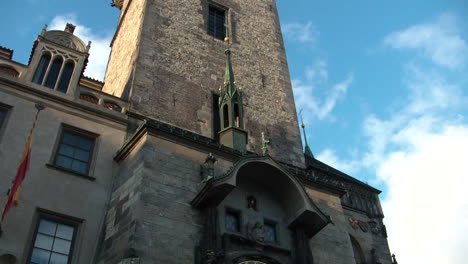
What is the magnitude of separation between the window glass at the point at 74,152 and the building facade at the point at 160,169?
29mm

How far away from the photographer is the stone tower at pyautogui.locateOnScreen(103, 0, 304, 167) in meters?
14.9

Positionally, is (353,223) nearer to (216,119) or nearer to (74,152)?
(216,119)

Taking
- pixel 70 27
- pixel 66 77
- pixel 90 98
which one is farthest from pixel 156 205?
pixel 70 27

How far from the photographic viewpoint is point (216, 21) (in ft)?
63.5

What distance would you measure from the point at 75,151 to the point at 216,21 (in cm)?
910

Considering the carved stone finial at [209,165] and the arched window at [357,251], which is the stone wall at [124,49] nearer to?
the carved stone finial at [209,165]

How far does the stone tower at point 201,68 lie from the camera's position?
49.0 feet

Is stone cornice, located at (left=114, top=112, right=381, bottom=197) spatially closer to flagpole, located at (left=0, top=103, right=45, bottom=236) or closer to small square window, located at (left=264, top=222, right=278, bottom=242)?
small square window, located at (left=264, top=222, right=278, bottom=242)

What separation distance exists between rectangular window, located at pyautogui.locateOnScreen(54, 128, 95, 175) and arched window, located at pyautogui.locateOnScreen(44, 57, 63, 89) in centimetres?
157

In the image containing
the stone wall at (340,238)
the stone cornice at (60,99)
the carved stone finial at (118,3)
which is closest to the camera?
the stone cornice at (60,99)

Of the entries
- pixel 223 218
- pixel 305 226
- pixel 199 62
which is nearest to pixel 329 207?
pixel 305 226

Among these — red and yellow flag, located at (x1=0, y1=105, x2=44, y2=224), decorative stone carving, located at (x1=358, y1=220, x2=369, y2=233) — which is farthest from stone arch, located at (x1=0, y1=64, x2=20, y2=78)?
decorative stone carving, located at (x1=358, y1=220, x2=369, y2=233)

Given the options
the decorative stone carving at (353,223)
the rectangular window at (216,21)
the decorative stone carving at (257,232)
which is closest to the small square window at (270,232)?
the decorative stone carving at (257,232)

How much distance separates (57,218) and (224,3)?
12307 millimetres
